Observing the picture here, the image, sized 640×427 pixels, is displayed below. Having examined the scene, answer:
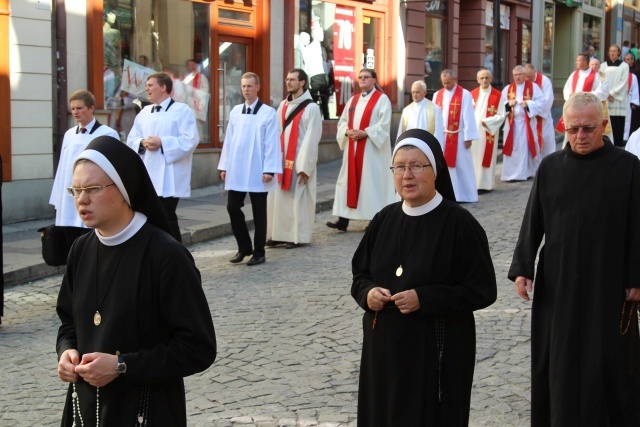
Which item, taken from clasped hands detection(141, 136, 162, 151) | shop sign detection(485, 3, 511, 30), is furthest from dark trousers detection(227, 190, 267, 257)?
shop sign detection(485, 3, 511, 30)

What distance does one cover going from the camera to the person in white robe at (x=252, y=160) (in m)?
10.2

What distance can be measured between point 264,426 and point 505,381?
1609 mm

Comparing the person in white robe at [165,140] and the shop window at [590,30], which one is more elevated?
the shop window at [590,30]

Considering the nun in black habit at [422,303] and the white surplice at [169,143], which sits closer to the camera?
the nun in black habit at [422,303]

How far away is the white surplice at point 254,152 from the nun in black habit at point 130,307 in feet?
23.0

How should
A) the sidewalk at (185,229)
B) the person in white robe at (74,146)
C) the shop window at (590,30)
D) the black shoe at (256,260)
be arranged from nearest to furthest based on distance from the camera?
1. the person in white robe at (74,146)
2. the sidewalk at (185,229)
3. the black shoe at (256,260)
4. the shop window at (590,30)

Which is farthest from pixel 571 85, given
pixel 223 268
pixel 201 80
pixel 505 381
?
pixel 505 381

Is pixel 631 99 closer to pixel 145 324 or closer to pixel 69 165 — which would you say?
pixel 69 165

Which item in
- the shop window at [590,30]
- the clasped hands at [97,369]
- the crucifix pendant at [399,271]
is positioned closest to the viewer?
the clasped hands at [97,369]

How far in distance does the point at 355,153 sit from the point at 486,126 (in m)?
4.41

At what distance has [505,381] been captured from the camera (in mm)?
6062

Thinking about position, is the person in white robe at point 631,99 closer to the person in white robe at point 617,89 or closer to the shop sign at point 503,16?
the person in white robe at point 617,89

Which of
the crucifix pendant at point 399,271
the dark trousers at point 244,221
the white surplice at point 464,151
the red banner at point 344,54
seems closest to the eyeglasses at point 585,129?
the crucifix pendant at point 399,271

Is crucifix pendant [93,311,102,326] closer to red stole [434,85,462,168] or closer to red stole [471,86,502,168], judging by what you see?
red stole [434,85,462,168]
